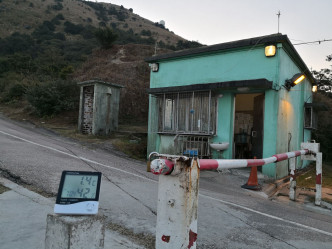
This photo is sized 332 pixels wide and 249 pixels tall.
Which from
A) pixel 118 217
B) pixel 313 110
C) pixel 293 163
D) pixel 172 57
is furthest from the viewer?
pixel 313 110

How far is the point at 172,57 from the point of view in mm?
11320

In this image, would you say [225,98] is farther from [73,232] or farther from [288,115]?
[73,232]

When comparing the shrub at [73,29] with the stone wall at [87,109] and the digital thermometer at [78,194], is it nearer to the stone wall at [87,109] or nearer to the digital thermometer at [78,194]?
the stone wall at [87,109]

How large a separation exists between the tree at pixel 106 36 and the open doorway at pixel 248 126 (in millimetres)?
24818

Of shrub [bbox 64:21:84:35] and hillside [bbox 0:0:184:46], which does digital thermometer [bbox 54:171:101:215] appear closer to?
hillside [bbox 0:0:184:46]

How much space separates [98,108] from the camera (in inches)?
580

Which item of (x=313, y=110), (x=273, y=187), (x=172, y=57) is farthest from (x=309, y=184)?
(x=172, y=57)

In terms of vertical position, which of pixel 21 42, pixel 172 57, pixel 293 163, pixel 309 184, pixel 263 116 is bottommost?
pixel 309 184

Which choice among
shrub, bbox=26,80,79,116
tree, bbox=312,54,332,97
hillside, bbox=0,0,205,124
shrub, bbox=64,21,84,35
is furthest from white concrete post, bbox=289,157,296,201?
shrub, bbox=64,21,84,35

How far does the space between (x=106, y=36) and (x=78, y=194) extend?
35854mm

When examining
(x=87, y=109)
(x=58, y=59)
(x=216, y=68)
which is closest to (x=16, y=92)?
(x=87, y=109)

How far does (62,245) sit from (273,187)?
7424mm

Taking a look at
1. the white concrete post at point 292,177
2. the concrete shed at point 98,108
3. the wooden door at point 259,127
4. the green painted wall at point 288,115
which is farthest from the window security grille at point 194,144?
the concrete shed at point 98,108

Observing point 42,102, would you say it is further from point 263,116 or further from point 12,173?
point 263,116
